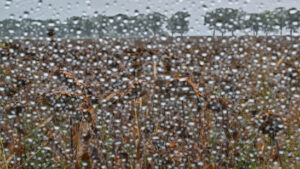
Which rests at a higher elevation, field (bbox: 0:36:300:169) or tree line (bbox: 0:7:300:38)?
tree line (bbox: 0:7:300:38)

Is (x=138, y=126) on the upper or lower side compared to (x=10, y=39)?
lower

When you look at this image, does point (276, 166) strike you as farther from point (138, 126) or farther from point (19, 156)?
point (19, 156)

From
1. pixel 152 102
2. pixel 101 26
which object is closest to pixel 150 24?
pixel 101 26

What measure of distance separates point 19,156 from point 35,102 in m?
0.22

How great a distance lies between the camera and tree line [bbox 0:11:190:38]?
67 cm

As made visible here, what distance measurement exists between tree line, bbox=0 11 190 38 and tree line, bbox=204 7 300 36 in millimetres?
81

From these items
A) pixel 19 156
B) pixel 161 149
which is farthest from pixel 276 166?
pixel 19 156

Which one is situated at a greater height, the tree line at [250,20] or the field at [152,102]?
the tree line at [250,20]

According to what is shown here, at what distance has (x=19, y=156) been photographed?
0.88 meters

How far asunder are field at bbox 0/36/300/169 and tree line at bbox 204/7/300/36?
0.09 ft

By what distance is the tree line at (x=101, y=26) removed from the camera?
674 mm

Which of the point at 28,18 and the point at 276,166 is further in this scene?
the point at 276,166

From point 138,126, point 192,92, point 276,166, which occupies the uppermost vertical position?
point 192,92

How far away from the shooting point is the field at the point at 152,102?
0.71 metres
